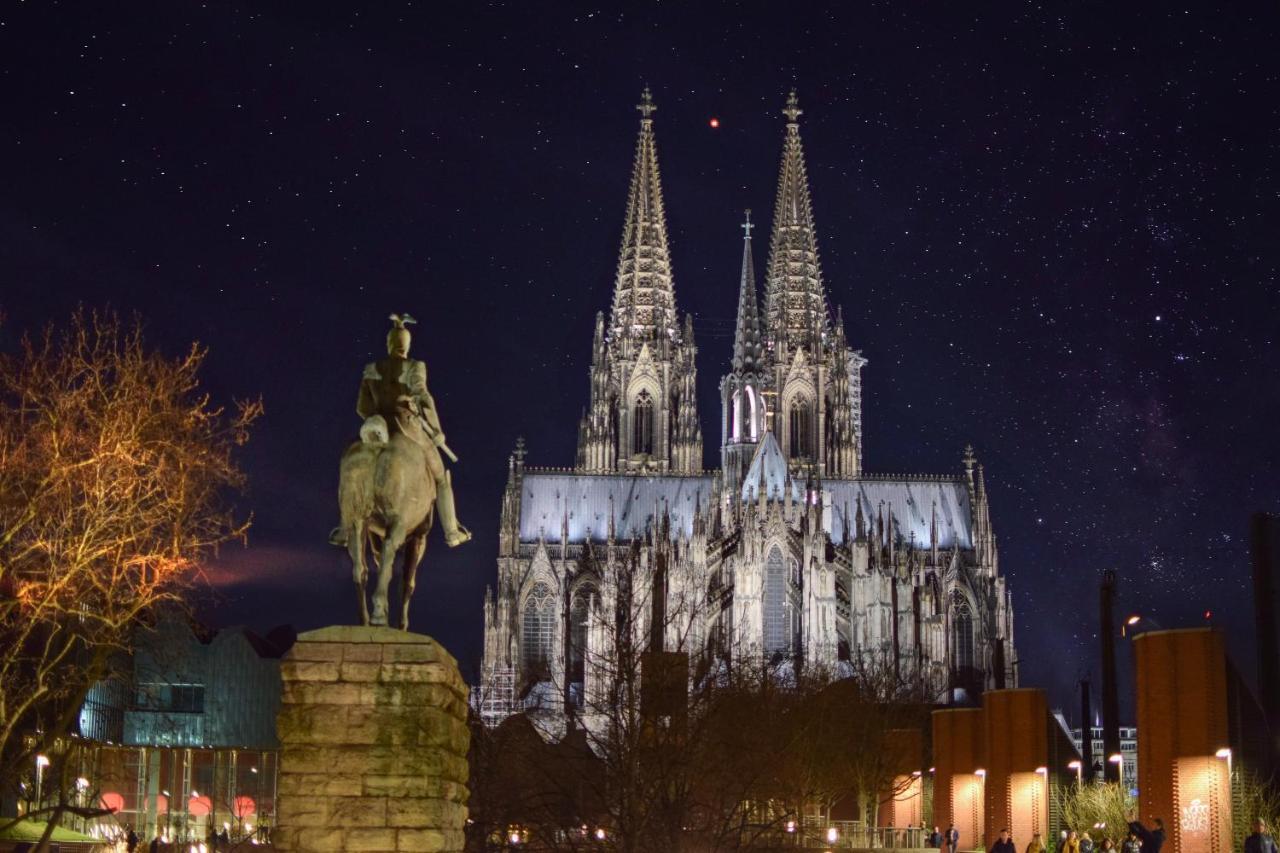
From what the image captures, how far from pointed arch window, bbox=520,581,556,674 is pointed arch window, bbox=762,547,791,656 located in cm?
1504

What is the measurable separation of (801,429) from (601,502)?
15886 millimetres

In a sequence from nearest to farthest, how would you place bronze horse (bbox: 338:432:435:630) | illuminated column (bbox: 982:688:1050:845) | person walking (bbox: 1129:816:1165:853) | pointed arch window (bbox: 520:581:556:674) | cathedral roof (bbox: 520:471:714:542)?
bronze horse (bbox: 338:432:435:630) → person walking (bbox: 1129:816:1165:853) → illuminated column (bbox: 982:688:1050:845) → pointed arch window (bbox: 520:581:556:674) → cathedral roof (bbox: 520:471:714:542)

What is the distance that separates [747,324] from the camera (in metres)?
133

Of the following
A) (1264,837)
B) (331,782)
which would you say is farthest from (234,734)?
(331,782)

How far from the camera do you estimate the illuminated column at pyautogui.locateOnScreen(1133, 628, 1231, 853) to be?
107 ft

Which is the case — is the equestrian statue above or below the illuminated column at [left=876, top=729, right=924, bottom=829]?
above

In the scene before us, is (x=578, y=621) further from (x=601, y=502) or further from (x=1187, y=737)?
(x=1187, y=737)

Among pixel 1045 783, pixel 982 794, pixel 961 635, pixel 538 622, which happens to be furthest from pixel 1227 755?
pixel 538 622

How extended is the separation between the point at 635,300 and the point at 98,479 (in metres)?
103

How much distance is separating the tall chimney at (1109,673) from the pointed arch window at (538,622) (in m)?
69.7

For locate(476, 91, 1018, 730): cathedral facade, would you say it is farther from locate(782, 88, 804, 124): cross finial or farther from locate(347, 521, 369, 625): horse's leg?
locate(347, 521, 369, 625): horse's leg

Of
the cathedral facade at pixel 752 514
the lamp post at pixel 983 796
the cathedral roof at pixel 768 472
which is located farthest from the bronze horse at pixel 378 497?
the cathedral roof at pixel 768 472

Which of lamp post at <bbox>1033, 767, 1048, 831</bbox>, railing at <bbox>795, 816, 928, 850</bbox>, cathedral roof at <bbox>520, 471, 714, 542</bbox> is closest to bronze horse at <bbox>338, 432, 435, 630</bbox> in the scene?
lamp post at <bbox>1033, 767, 1048, 831</bbox>

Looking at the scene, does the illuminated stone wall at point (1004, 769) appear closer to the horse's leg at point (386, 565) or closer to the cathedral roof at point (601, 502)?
the horse's leg at point (386, 565)
